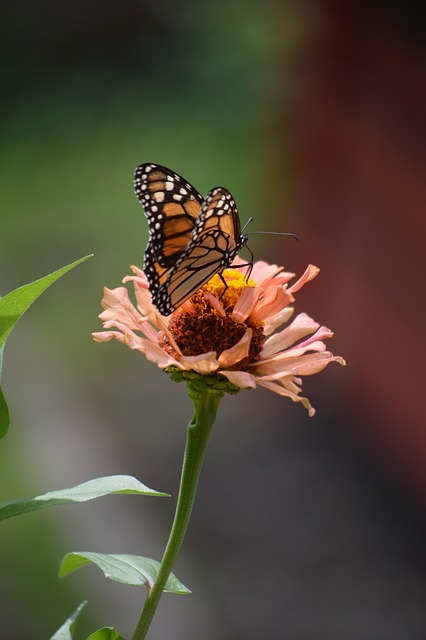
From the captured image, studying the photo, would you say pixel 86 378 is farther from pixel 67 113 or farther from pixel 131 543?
pixel 67 113

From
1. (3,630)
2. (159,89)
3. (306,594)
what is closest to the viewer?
(3,630)

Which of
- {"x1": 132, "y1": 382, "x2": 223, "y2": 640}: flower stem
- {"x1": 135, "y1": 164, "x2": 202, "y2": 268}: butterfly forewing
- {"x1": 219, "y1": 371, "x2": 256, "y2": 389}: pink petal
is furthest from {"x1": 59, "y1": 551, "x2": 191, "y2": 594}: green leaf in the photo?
{"x1": 135, "y1": 164, "x2": 202, "y2": 268}: butterfly forewing

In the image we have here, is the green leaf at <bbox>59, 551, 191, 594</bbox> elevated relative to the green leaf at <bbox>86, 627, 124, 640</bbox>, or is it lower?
elevated

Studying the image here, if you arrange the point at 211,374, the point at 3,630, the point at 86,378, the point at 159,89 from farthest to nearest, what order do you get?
the point at 159,89 < the point at 86,378 < the point at 3,630 < the point at 211,374

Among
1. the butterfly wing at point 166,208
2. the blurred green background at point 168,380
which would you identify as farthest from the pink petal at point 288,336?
the blurred green background at point 168,380

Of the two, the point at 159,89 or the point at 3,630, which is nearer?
the point at 3,630

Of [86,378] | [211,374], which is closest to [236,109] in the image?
[86,378]

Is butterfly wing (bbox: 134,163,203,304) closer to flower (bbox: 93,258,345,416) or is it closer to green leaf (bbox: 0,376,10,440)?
flower (bbox: 93,258,345,416)
